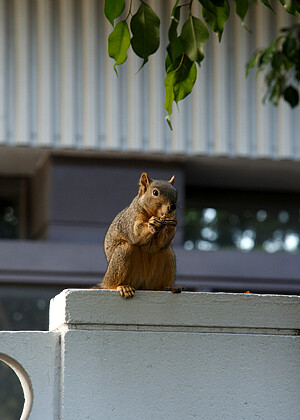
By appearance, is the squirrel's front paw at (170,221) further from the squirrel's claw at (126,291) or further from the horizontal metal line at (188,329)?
the horizontal metal line at (188,329)

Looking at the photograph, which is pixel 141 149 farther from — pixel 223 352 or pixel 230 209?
pixel 223 352

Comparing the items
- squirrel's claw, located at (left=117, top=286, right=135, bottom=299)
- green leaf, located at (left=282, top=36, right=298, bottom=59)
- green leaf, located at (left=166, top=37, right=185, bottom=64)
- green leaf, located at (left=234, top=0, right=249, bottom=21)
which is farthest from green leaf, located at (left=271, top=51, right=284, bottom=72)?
green leaf, located at (left=234, top=0, right=249, bottom=21)

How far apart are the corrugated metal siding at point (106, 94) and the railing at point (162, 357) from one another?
5.16 m

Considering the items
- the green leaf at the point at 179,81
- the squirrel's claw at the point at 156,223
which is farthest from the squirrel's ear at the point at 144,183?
the green leaf at the point at 179,81

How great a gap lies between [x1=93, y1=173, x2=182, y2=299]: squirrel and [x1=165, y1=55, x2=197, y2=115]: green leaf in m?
0.78

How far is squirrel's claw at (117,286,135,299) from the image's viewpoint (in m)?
3.65

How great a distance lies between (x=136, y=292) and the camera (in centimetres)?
370

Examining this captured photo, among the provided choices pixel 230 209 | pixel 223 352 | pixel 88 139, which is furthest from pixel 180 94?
pixel 230 209

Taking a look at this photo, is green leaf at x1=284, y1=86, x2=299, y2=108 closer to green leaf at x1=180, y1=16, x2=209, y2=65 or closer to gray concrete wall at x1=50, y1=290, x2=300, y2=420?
gray concrete wall at x1=50, y1=290, x2=300, y2=420

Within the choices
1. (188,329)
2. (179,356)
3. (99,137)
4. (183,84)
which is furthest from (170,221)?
(99,137)

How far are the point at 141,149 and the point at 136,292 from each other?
17.3 feet

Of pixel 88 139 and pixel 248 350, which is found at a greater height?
pixel 88 139

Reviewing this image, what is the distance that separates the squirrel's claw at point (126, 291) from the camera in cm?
365

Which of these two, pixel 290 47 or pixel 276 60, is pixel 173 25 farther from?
pixel 276 60
